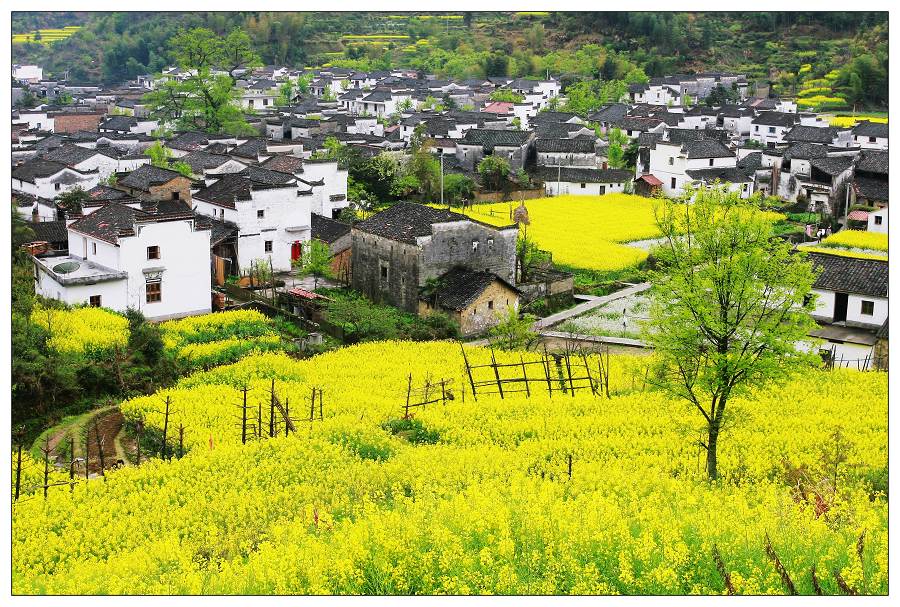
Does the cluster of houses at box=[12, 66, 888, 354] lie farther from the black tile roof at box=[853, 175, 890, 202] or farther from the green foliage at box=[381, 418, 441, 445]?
the green foliage at box=[381, 418, 441, 445]

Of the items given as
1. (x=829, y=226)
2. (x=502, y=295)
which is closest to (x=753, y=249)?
(x=502, y=295)

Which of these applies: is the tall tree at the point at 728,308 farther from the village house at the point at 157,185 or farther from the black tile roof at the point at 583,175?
the black tile roof at the point at 583,175

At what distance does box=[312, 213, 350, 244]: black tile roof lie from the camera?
41.7 m

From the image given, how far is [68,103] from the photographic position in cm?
9825

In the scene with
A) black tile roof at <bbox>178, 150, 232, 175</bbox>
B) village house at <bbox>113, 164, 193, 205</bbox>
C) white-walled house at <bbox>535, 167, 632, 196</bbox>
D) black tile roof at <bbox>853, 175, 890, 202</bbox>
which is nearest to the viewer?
village house at <bbox>113, 164, 193, 205</bbox>

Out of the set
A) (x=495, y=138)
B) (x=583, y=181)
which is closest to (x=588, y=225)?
(x=583, y=181)

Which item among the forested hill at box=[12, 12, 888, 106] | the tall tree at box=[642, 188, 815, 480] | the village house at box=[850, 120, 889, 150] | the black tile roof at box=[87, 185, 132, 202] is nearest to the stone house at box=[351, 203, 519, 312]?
the black tile roof at box=[87, 185, 132, 202]

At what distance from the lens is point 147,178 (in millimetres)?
46719

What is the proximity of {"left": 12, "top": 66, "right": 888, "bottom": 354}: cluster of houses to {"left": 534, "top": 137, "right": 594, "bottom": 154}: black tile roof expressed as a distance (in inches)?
3.7

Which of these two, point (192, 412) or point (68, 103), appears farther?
point (68, 103)

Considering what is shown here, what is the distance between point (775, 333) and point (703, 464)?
126 inches

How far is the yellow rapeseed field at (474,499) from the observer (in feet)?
48.5

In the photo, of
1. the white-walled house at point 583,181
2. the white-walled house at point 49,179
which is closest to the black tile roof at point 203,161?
the white-walled house at point 49,179

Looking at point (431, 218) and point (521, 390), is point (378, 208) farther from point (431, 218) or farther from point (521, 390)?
point (521, 390)
